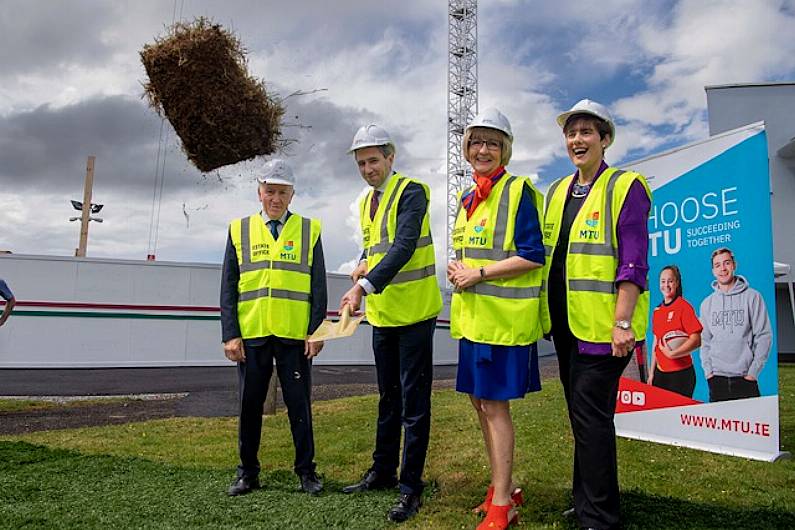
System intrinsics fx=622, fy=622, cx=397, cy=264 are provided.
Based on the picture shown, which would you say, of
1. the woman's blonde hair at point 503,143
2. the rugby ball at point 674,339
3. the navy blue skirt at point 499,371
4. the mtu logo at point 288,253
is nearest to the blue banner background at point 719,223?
the rugby ball at point 674,339

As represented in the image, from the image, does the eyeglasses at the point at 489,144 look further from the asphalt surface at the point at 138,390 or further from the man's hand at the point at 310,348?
the asphalt surface at the point at 138,390

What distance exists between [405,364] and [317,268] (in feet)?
2.77

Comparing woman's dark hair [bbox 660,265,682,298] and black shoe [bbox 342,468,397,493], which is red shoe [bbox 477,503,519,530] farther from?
woman's dark hair [bbox 660,265,682,298]

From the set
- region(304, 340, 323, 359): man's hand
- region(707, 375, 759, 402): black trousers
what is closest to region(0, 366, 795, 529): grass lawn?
region(707, 375, 759, 402): black trousers

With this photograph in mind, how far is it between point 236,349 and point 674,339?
3.43 meters

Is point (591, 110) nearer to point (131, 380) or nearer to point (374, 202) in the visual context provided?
point (374, 202)

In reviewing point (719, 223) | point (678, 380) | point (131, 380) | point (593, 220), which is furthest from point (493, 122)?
point (131, 380)

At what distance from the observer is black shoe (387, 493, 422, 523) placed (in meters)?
2.99

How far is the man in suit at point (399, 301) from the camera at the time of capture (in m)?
3.14

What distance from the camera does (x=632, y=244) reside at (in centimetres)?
254

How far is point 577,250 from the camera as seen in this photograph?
2666mm

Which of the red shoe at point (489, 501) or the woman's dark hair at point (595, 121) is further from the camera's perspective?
the red shoe at point (489, 501)

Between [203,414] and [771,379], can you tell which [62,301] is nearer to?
[203,414]

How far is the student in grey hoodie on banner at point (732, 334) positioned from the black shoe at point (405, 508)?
2.73 m
